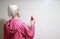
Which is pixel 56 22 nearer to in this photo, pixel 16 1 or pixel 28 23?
pixel 28 23

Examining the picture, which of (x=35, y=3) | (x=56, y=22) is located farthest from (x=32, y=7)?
(x=56, y=22)

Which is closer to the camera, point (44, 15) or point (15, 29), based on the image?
point (15, 29)

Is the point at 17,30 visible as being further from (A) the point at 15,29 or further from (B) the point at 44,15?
(B) the point at 44,15

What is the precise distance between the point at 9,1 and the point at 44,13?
50 cm

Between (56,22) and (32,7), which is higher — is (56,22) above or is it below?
below

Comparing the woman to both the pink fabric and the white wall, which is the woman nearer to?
the pink fabric

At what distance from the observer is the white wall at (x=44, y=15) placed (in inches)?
74.5

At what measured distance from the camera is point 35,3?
1.90m

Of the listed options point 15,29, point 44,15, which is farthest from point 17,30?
point 44,15

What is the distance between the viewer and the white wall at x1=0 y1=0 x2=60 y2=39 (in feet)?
6.21

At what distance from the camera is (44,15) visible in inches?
75.0

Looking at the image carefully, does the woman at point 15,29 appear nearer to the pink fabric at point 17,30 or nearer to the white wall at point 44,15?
the pink fabric at point 17,30

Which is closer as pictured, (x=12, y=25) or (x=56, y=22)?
(x=12, y=25)

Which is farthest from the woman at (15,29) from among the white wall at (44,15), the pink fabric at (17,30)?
the white wall at (44,15)
